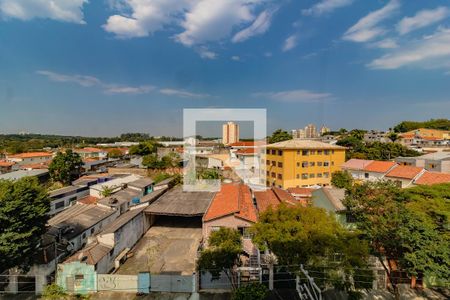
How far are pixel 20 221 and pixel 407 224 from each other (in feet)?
53.3

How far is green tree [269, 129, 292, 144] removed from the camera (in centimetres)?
4193

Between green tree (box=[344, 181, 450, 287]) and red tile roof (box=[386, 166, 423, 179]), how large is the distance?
25.2 ft

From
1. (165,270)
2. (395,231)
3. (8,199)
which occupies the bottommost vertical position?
(165,270)

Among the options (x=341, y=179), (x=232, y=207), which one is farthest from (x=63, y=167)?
(x=341, y=179)

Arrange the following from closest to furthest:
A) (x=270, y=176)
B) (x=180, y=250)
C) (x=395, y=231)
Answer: (x=395, y=231) → (x=180, y=250) → (x=270, y=176)

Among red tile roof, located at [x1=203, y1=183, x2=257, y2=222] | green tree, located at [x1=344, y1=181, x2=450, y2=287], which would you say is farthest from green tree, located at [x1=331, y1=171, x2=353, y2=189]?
red tile roof, located at [x1=203, y1=183, x2=257, y2=222]

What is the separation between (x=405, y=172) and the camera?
22.2 m

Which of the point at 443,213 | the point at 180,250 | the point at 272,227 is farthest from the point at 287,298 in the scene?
the point at 443,213

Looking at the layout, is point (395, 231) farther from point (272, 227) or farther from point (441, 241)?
point (272, 227)

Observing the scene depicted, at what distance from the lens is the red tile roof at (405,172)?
21391 mm

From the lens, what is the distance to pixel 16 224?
9.81 m

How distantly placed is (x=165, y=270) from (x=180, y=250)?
217cm

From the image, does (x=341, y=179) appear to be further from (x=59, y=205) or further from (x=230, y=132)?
(x=230, y=132)

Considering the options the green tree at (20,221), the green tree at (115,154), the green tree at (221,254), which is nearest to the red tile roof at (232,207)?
the green tree at (221,254)
